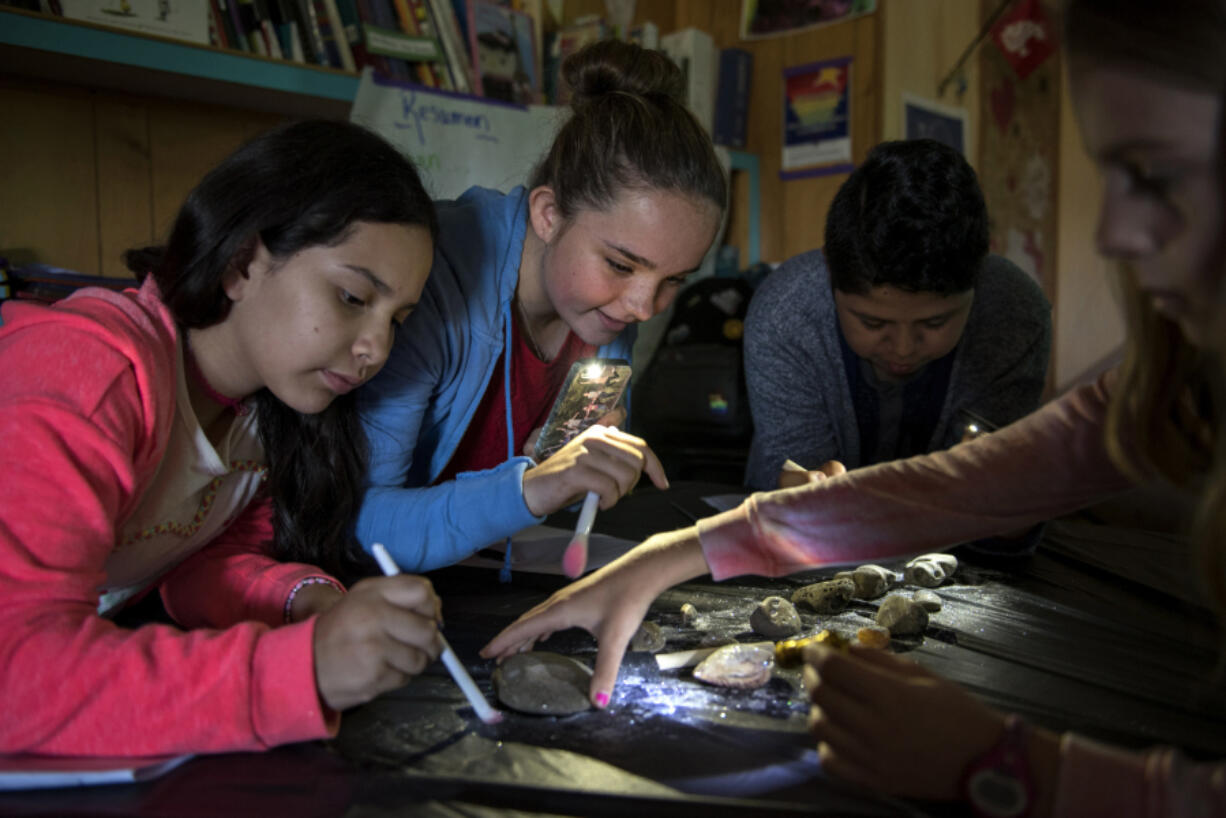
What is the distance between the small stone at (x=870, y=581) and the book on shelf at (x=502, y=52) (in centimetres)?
172

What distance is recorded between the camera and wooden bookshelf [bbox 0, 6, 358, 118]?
158 cm

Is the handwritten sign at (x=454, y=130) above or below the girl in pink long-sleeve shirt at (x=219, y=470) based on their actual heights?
above

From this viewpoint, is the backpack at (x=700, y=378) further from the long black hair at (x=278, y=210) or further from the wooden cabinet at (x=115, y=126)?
the long black hair at (x=278, y=210)

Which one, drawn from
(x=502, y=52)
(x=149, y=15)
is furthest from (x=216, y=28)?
(x=502, y=52)

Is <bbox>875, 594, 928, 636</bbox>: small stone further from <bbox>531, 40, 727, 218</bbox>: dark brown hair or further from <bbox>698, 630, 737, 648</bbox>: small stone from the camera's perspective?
<bbox>531, 40, 727, 218</bbox>: dark brown hair

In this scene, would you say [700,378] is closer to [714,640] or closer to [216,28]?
[216,28]

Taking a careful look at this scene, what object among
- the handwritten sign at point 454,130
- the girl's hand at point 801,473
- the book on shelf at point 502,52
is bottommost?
the girl's hand at point 801,473

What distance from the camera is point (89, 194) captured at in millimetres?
1927

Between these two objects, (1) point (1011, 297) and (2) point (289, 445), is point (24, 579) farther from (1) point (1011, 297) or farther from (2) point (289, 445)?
(1) point (1011, 297)

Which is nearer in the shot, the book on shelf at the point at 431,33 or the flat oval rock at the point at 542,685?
the flat oval rock at the point at 542,685

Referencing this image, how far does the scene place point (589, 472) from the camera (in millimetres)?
1050

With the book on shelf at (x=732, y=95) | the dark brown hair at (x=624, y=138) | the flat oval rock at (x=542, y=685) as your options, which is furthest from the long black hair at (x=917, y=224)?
the book on shelf at (x=732, y=95)

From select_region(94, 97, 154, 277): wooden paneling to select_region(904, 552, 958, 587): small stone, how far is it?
172 centimetres

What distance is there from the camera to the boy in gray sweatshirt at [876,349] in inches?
56.0
